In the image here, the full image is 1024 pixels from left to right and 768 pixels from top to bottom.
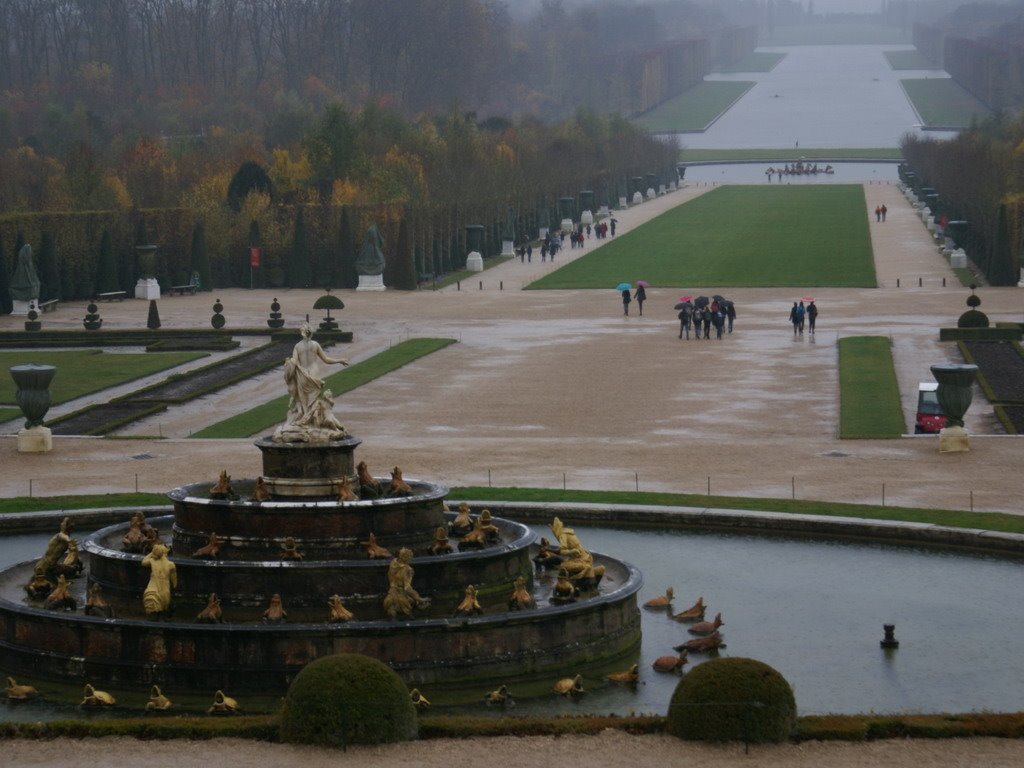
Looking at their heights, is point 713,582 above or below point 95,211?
below

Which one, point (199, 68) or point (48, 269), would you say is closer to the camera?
point (48, 269)

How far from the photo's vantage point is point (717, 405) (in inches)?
1953

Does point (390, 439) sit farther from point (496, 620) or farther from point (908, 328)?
point (908, 328)

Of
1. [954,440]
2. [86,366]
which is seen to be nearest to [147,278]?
[86,366]

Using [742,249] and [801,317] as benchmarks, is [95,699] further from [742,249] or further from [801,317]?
[742,249]

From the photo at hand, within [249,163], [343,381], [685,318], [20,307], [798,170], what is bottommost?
[343,381]

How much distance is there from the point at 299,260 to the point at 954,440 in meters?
50.4

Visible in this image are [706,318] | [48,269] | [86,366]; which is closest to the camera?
[86,366]

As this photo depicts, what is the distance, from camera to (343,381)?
55.0 meters

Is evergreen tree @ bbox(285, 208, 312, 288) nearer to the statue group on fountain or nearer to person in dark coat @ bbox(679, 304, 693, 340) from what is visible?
person in dark coat @ bbox(679, 304, 693, 340)

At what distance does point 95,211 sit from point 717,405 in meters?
42.6

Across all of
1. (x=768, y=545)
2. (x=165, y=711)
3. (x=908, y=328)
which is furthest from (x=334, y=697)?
(x=908, y=328)

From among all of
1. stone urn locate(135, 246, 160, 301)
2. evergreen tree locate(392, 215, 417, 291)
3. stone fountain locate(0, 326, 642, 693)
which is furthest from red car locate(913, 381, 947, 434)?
stone urn locate(135, 246, 160, 301)

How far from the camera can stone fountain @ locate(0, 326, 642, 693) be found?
82.6 feet
